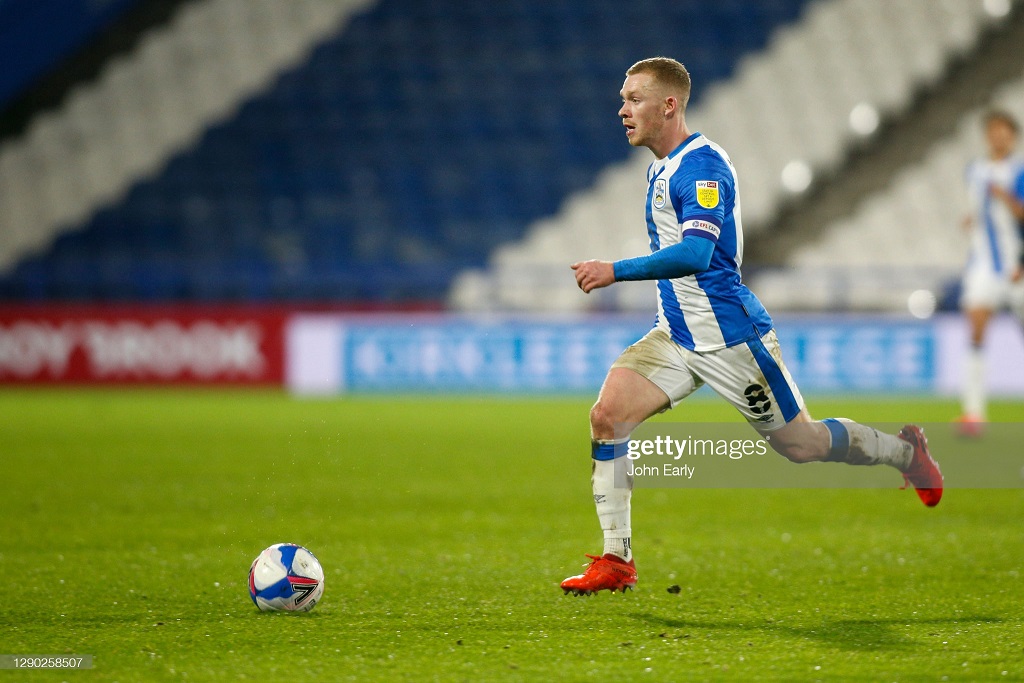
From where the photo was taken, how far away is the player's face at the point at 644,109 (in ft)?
15.2

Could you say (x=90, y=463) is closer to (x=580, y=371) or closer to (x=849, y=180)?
(x=580, y=371)

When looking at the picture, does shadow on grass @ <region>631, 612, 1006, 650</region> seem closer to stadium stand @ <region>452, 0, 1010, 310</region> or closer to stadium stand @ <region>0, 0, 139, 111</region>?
→ stadium stand @ <region>452, 0, 1010, 310</region>

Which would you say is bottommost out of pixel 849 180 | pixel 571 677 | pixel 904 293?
pixel 571 677

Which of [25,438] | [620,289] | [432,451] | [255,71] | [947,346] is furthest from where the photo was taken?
[255,71]

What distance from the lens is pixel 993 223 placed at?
377 inches

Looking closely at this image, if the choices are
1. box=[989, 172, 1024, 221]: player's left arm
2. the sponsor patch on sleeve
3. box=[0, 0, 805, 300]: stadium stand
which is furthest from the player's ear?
box=[0, 0, 805, 300]: stadium stand

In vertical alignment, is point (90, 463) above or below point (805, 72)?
below

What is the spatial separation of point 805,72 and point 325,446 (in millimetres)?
11361

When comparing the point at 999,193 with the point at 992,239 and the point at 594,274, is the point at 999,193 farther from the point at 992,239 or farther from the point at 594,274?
the point at 594,274

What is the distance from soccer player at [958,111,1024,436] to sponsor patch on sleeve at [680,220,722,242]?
539 cm

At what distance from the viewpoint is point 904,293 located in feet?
52.1

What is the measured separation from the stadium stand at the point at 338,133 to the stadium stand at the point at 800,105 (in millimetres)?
357

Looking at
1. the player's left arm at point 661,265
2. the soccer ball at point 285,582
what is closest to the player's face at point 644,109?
the player's left arm at point 661,265

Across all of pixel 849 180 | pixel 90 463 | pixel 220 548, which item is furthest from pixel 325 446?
pixel 849 180
